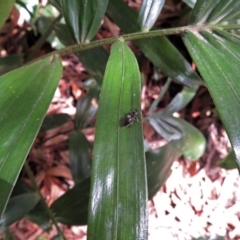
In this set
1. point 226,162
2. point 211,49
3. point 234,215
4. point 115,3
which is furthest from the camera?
point 234,215

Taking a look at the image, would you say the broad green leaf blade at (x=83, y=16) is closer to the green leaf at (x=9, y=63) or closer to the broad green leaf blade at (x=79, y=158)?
the green leaf at (x=9, y=63)

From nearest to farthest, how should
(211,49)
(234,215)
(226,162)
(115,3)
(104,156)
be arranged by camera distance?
(104,156)
(211,49)
(115,3)
(226,162)
(234,215)

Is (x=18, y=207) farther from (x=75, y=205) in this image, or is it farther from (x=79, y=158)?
(x=79, y=158)

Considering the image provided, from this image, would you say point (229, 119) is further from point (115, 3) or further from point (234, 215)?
point (234, 215)

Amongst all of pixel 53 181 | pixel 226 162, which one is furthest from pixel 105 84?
pixel 53 181

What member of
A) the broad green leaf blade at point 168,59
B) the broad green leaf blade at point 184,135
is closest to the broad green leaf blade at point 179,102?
the broad green leaf blade at point 184,135

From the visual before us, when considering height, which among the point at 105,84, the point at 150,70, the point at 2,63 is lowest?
the point at 105,84

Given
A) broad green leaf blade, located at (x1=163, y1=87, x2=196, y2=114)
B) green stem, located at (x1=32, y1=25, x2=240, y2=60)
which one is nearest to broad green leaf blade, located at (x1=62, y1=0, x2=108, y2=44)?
green stem, located at (x1=32, y1=25, x2=240, y2=60)
